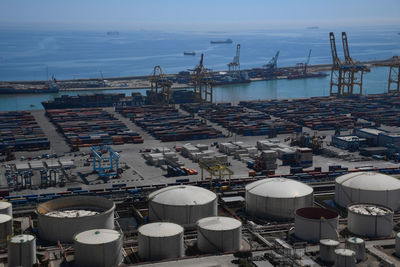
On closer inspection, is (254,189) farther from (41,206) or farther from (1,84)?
(1,84)

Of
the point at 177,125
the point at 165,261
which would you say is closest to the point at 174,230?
the point at 165,261

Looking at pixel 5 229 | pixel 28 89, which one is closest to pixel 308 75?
pixel 28 89

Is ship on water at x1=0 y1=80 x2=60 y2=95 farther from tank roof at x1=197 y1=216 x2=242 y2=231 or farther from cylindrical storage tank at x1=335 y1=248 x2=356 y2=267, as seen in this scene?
cylindrical storage tank at x1=335 y1=248 x2=356 y2=267

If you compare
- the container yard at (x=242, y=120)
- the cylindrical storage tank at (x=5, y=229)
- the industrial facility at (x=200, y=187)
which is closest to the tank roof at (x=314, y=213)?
the industrial facility at (x=200, y=187)

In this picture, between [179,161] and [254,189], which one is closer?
[254,189]

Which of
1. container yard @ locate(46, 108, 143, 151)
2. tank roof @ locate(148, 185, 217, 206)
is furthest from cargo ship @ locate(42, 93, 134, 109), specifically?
tank roof @ locate(148, 185, 217, 206)

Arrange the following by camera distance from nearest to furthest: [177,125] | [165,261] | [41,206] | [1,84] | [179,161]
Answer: [165,261] < [41,206] < [179,161] < [177,125] < [1,84]
